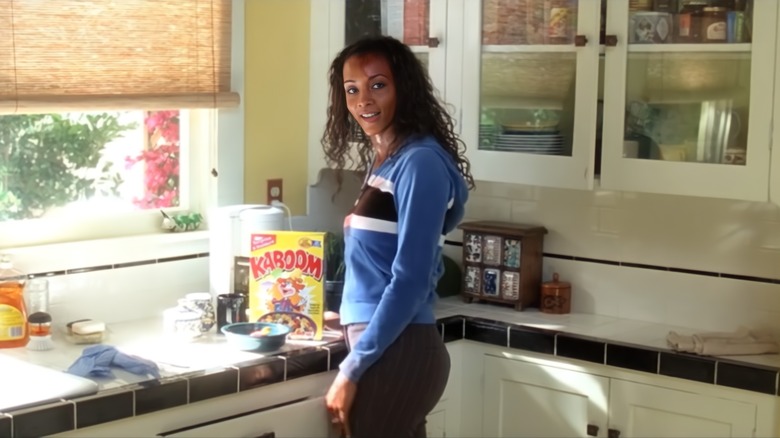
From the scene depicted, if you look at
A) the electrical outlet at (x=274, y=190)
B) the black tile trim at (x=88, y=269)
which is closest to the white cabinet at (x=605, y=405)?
the electrical outlet at (x=274, y=190)

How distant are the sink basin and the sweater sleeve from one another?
647 millimetres

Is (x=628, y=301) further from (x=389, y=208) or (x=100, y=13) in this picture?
(x=100, y=13)

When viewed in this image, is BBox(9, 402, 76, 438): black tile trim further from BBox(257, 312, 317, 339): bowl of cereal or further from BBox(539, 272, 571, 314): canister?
BBox(539, 272, 571, 314): canister

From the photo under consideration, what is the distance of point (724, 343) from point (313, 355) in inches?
42.6

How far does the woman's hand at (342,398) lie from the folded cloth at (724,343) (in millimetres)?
912

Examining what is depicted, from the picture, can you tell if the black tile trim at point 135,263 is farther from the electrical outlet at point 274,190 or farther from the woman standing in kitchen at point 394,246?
the woman standing in kitchen at point 394,246

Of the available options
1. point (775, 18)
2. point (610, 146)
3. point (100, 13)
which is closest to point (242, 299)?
point (100, 13)

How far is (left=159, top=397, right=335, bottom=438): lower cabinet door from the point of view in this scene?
2.63 m

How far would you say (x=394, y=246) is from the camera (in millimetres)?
2639

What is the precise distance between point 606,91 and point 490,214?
0.74 m

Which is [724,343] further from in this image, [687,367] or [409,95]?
[409,95]

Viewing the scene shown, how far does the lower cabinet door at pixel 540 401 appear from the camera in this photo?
3.11m

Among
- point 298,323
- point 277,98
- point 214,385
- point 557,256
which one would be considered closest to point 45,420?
point 214,385

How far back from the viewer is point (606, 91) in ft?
10.3
